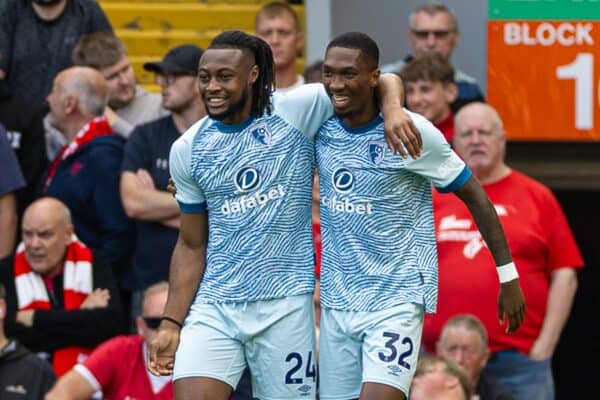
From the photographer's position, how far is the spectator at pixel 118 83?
10.8 m

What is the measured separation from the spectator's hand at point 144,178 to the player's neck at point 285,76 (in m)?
1.10

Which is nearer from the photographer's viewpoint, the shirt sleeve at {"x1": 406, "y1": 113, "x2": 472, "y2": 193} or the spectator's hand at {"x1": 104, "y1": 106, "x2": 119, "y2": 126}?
the shirt sleeve at {"x1": 406, "y1": 113, "x2": 472, "y2": 193}

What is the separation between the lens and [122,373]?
30.4 feet

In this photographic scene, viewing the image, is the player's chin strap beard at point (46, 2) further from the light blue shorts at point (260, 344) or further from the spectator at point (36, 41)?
the light blue shorts at point (260, 344)

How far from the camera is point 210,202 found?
7109 millimetres

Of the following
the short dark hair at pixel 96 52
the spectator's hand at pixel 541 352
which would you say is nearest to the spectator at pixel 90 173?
the short dark hair at pixel 96 52

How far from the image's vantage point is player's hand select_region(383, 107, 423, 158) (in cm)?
682

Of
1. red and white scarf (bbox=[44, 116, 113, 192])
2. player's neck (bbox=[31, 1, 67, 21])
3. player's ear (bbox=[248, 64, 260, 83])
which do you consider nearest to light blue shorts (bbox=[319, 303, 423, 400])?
player's ear (bbox=[248, 64, 260, 83])

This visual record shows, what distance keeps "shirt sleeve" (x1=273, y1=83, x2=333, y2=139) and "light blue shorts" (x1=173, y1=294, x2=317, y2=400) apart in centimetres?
70

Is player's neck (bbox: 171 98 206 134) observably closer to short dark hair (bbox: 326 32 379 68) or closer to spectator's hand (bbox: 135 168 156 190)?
spectator's hand (bbox: 135 168 156 190)

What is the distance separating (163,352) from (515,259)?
3.24 meters

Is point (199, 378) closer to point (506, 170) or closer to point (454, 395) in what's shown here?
point (454, 395)

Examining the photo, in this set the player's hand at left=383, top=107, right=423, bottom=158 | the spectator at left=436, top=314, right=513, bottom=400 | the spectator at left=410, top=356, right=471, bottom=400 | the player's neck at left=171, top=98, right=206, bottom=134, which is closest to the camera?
the player's hand at left=383, top=107, right=423, bottom=158

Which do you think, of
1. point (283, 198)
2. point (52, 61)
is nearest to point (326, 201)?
point (283, 198)
